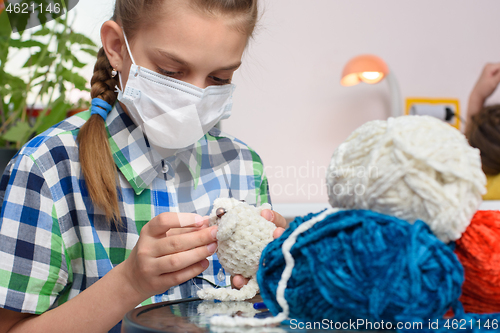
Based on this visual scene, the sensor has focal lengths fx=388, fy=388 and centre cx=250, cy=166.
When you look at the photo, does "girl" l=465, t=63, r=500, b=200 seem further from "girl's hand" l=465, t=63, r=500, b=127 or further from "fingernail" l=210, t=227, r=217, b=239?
"fingernail" l=210, t=227, r=217, b=239

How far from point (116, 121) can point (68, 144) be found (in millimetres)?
95

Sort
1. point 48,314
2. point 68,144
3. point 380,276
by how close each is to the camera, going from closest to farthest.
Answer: point 380,276 → point 48,314 → point 68,144

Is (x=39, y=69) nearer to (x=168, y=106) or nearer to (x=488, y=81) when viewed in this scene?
(x=168, y=106)

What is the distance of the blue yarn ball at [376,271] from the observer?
0.27 m

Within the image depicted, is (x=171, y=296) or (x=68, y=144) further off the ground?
(x=68, y=144)

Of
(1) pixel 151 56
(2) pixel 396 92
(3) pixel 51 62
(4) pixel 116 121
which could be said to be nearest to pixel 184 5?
(1) pixel 151 56

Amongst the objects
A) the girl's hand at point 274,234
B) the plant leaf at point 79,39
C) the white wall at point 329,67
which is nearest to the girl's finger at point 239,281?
the girl's hand at point 274,234

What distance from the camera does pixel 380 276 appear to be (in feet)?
0.88

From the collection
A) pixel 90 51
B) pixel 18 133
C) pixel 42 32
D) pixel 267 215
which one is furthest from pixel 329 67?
pixel 267 215

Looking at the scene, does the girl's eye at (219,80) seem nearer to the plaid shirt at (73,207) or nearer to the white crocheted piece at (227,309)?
the plaid shirt at (73,207)

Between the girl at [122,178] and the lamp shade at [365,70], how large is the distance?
755 mm

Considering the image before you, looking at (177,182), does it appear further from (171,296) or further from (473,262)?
(473,262)

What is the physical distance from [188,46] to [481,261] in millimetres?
488

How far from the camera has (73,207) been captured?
2.10 feet
